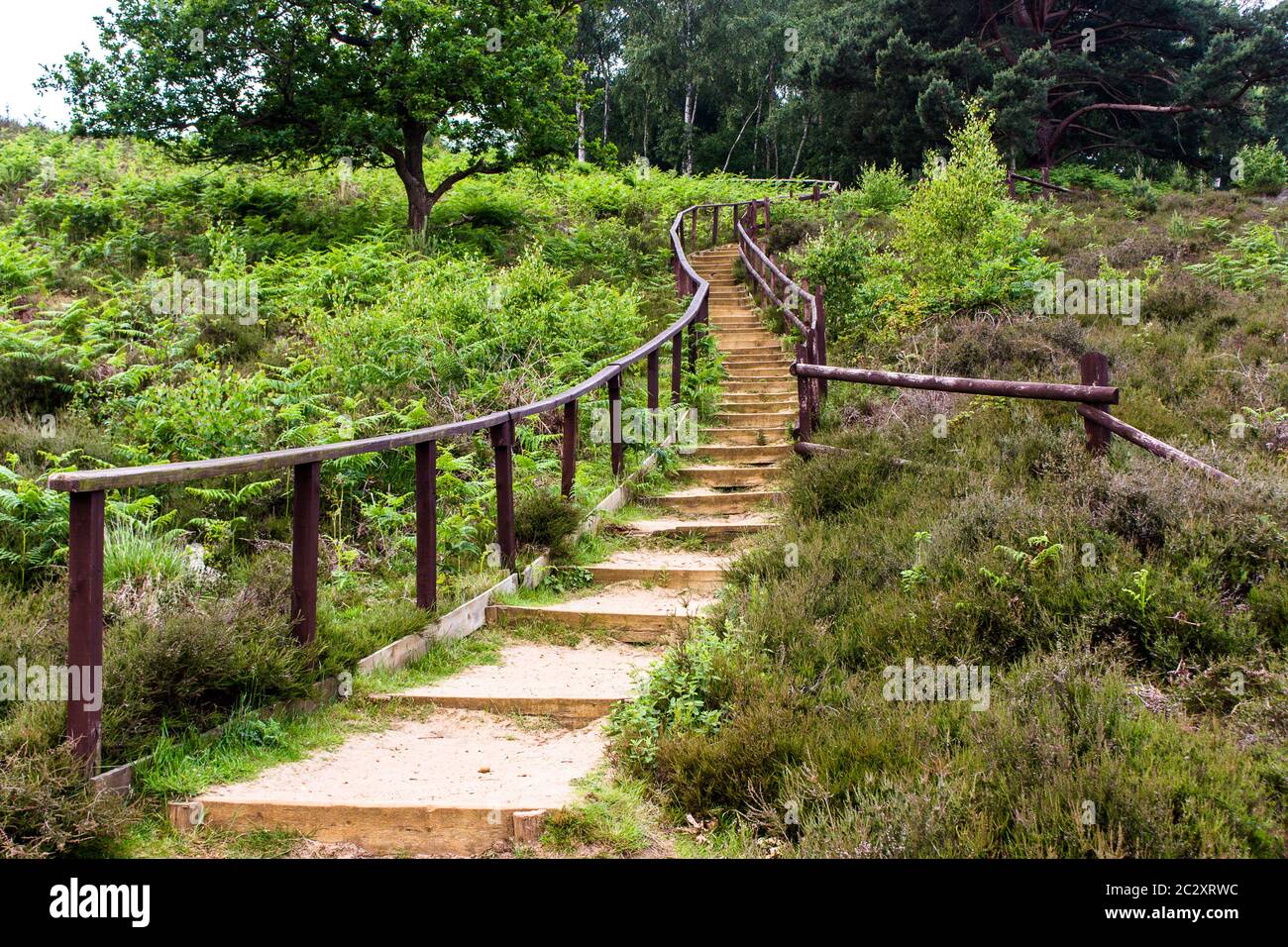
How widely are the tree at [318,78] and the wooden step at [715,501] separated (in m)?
10.6

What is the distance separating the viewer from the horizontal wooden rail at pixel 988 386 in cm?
596

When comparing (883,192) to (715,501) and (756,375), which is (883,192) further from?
(715,501)

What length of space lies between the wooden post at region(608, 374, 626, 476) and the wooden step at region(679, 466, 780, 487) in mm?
802

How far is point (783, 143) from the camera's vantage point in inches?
1794

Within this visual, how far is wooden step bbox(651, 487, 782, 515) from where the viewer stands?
326 inches

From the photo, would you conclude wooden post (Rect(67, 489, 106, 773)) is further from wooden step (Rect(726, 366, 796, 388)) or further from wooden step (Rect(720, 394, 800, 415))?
wooden step (Rect(726, 366, 796, 388))

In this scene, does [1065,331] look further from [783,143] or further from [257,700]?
[783,143]

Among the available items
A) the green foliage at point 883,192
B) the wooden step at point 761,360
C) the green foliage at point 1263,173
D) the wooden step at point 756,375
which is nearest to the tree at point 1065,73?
the green foliage at point 883,192

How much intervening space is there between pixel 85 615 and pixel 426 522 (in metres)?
2.24

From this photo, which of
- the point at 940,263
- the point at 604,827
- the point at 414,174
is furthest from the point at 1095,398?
the point at 414,174

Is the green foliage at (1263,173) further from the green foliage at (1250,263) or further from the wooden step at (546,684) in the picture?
the wooden step at (546,684)
